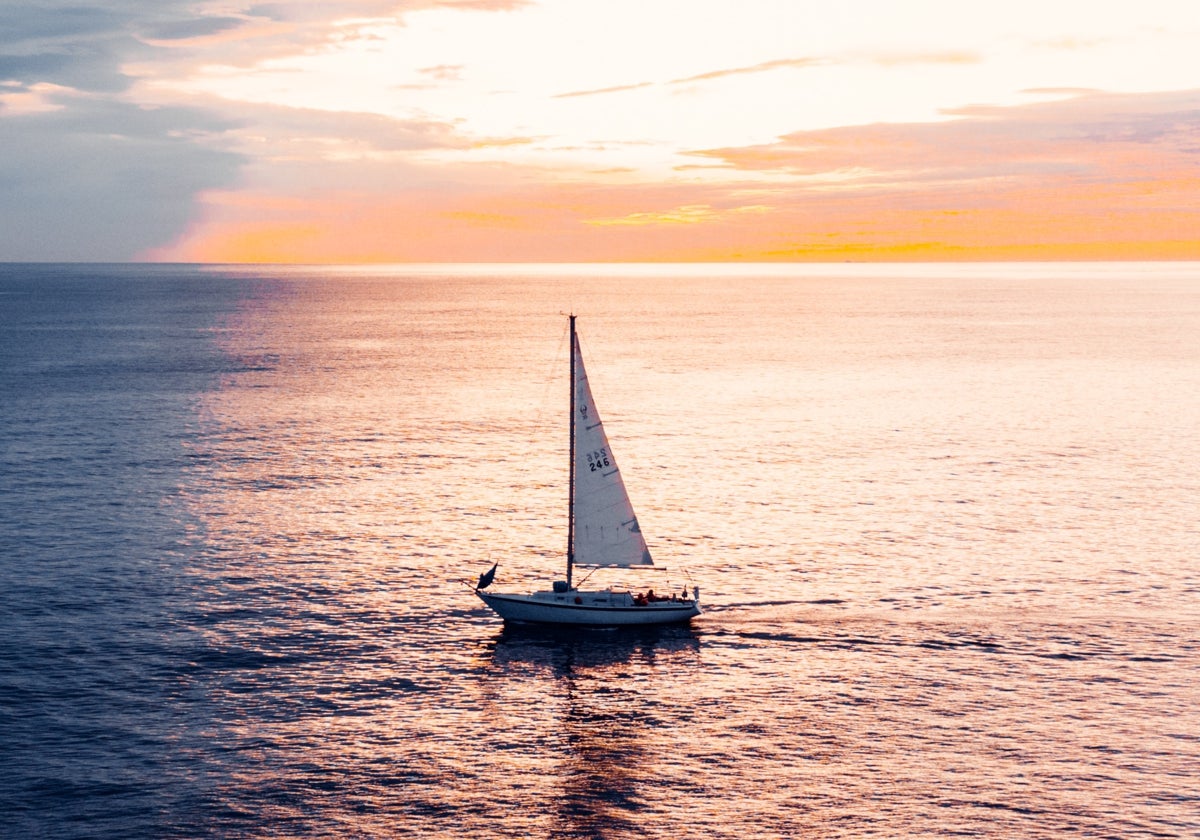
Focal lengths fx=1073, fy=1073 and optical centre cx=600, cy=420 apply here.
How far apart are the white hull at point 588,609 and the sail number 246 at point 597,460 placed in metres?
9.31

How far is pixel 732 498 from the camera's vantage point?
120 metres

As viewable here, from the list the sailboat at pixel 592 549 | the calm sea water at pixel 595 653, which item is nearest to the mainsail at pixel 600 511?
the sailboat at pixel 592 549

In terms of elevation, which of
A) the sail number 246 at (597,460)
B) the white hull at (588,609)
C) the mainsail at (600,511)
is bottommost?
the white hull at (588,609)

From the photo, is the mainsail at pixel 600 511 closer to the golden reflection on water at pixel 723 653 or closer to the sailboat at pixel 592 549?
the sailboat at pixel 592 549

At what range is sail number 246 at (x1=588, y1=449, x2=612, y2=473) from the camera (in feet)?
265

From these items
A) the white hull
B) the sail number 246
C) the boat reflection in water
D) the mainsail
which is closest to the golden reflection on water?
the boat reflection in water

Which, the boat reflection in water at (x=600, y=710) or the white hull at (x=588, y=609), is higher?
the white hull at (x=588, y=609)

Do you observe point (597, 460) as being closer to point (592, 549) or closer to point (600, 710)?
point (592, 549)

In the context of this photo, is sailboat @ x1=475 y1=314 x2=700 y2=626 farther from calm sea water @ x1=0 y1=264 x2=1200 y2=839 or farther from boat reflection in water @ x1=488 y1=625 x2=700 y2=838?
calm sea water @ x1=0 y1=264 x2=1200 y2=839

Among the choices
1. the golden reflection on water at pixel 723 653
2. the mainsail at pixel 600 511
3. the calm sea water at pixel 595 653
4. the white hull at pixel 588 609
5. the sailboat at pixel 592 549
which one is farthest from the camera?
the mainsail at pixel 600 511

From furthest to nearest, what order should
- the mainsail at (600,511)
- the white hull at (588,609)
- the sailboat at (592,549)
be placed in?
the mainsail at (600,511) → the sailboat at (592,549) → the white hull at (588,609)

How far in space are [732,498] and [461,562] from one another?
1447 inches

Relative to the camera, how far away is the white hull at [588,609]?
7838cm

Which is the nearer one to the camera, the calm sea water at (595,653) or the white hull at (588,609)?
the calm sea water at (595,653)
